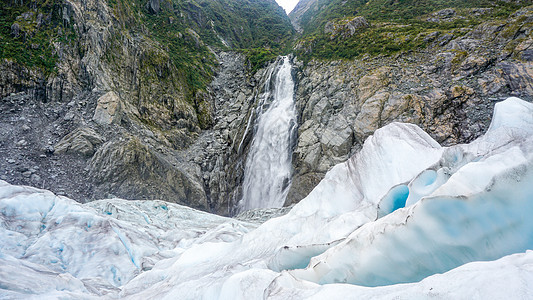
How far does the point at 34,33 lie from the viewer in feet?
74.8

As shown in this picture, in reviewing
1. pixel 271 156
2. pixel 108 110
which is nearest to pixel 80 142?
pixel 108 110

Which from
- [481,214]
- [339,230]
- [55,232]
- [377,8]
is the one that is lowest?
[339,230]

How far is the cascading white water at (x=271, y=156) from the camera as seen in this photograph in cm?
2497

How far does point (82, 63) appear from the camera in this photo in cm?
2341

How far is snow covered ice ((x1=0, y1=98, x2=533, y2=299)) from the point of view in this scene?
10.9ft

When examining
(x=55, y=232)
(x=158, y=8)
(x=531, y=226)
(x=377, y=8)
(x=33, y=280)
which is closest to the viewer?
(x=531, y=226)

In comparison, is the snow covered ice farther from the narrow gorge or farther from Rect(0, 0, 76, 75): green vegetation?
Rect(0, 0, 76, 75): green vegetation

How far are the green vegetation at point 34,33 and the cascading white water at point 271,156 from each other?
20064 millimetres

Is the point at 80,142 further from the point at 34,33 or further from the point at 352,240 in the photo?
the point at 352,240

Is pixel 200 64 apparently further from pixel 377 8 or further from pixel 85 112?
pixel 377 8

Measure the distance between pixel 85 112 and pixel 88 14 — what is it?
11.4 meters

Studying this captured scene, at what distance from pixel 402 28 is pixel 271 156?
20701mm

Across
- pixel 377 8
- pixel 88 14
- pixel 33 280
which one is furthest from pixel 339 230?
pixel 377 8

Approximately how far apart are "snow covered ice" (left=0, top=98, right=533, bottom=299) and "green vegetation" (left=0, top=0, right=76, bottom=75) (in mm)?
17274
